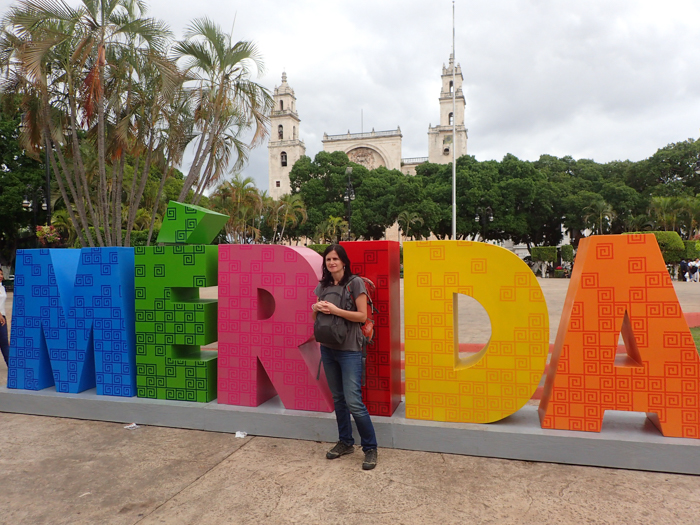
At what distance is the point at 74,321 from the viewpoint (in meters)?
4.82

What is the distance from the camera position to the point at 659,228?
37.3 m

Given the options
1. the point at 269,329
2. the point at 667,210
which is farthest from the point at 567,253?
the point at 269,329

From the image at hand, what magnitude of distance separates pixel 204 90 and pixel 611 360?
39.3ft

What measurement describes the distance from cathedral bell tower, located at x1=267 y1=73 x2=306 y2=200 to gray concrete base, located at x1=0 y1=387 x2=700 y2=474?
60704 mm

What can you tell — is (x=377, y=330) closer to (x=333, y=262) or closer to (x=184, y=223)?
(x=333, y=262)

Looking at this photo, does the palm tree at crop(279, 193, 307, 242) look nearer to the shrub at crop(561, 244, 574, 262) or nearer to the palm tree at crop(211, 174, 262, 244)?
the palm tree at crop(211, 174, 262, 244)

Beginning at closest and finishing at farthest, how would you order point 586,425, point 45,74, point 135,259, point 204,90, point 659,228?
point 586,425
point 135,259
point 45,74
point 204,90
point 659,228

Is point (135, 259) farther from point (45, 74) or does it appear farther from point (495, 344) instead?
point (45, 74)

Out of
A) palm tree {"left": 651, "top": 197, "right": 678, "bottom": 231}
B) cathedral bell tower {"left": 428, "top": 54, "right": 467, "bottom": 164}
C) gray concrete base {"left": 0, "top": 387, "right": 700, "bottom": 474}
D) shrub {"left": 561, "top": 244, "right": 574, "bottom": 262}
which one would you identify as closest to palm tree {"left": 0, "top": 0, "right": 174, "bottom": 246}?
gray concrete base {"left": 0, "top": 387, "right": 700, "bottom": 474}

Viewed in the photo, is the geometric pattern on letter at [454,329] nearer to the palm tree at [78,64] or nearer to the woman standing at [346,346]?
the woman standing at [346,346]

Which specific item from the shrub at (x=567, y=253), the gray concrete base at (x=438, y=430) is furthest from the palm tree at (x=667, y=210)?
the gray concrete base at (x=438, y=430)

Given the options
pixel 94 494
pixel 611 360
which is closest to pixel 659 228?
pixel 611 360

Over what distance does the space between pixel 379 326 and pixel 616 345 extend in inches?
72.6

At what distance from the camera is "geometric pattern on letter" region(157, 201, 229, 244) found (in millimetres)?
4621
